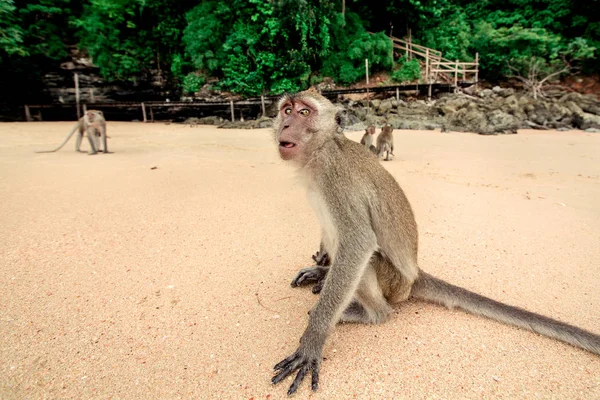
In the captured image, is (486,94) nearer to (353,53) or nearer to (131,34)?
(353,53)

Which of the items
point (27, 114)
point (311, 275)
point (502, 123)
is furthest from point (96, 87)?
point (311, 275)

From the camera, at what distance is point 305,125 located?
224cm

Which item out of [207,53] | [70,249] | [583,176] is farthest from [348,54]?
[70,249]

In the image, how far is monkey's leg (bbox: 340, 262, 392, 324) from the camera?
2074 millimetres

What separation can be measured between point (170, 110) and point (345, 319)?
1079 inches

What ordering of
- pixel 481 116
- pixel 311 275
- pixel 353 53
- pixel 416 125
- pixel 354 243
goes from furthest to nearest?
1. pixel 353 53
2. pixel 416 125
3. pixel 481 116
4. pixel 311 275
5. pixel 354 243

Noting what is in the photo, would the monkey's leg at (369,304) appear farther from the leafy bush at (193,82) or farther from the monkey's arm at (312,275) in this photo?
the leafy bush at (193,82)

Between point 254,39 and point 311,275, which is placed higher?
point 254,39

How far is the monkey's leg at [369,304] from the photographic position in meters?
2.07

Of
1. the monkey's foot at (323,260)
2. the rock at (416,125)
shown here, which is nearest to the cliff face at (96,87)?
the rock at (416,125)

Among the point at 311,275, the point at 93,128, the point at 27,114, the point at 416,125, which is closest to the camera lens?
the point at 311,275

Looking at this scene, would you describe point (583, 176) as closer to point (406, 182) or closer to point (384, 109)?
point (406, 182)

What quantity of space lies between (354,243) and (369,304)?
0.50 m

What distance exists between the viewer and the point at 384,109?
21.9 m
